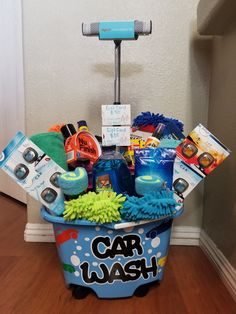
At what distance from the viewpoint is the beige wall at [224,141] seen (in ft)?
2.74

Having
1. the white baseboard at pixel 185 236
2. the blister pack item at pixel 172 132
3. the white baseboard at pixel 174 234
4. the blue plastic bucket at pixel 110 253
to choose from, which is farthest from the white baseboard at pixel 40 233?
the blister pack item at pixel 172 132

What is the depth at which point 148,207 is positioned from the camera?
26.1 inches

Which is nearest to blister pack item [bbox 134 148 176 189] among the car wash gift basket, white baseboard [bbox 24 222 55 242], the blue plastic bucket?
the car wash gift basket

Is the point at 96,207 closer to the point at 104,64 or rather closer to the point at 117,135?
the point at 117,135

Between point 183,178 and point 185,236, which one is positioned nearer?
point 183,178

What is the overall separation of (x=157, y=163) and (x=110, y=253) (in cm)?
24

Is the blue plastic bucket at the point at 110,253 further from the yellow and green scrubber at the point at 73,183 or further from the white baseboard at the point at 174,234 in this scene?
the white baseboard at the point at 174,234

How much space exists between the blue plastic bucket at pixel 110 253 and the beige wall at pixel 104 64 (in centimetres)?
45

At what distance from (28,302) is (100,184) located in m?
0.34

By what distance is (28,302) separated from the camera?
0.75 metres

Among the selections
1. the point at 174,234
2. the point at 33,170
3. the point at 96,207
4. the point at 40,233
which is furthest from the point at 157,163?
the point at 40,233

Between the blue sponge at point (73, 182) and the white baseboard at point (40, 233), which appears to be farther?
the white baseboard at point (40, 233)

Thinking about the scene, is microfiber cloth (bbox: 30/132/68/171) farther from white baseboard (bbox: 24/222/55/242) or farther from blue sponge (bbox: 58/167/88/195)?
white baseboard (bbox: 24/222/55/242)

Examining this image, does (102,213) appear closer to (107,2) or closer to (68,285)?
(68,285)
